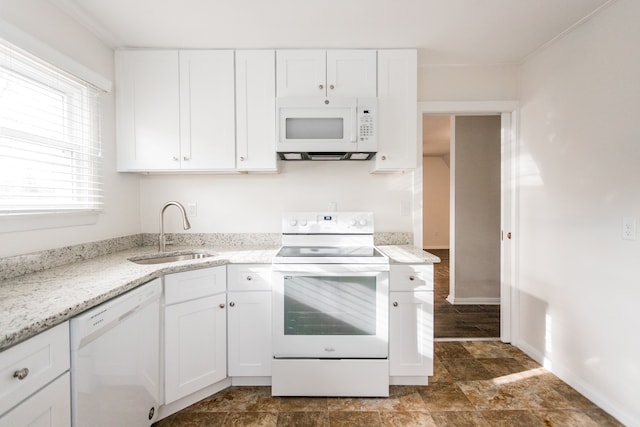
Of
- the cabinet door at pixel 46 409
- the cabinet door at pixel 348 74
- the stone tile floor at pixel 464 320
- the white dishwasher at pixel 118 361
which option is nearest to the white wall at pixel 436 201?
the stone tile floor at pixel 464 320

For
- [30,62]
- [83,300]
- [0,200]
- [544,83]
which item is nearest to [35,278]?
[0,200]

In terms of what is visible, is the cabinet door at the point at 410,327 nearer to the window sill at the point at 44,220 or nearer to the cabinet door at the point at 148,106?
the cabinet door at the point at 148,106

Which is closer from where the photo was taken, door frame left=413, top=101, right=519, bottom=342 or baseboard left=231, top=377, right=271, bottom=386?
baseboard left=231, top=377, right=271, bottom=386

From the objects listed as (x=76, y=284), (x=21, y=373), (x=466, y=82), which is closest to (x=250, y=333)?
(x=76, y=284)

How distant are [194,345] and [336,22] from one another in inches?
85.6

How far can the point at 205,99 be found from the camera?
2.23 meters

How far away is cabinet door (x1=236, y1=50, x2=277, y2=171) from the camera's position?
87.6 inches

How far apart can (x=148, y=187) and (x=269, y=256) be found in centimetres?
127

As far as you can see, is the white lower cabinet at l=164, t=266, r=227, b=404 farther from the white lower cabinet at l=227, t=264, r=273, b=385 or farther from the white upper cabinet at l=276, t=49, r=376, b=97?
the white upper cabinet at l=276, t=49, r=376, b=97

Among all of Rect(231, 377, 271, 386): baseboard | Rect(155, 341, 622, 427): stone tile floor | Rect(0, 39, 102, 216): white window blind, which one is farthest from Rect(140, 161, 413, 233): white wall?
Rect(155, 341, 622, 427): stone tile floor

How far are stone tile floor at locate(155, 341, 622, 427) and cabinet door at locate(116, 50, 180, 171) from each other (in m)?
1.70

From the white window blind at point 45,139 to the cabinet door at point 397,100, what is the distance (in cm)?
193

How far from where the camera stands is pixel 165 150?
224 cm

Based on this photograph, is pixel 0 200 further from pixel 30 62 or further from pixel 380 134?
pixel 380 134
